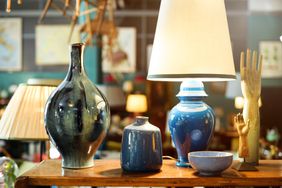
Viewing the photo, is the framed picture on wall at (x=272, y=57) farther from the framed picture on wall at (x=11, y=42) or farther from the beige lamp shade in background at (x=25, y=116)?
the beige lamp shade in background at (x=25, y=116)

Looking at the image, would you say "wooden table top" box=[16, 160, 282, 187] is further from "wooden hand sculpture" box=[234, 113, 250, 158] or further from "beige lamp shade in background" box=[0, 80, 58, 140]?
"beige lamp shade in background" box=[0, 80, 58, 140]

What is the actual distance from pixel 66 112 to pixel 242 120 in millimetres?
622

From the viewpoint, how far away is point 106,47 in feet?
25.1

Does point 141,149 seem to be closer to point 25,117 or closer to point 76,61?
point 76,61

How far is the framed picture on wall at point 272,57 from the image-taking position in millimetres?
7531

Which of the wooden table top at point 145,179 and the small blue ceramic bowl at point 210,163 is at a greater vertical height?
the small blue ceramic bowl at point 210,163

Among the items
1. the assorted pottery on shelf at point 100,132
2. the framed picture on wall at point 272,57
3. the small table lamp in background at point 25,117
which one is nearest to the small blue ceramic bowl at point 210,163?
the assorted pottery on shelf at point 100,132

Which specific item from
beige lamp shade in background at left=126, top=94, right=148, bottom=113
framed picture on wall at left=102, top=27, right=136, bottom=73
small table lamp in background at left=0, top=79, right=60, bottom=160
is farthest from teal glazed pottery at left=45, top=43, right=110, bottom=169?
framed picture on wall at left=102, top=27, right=136, bottom=73

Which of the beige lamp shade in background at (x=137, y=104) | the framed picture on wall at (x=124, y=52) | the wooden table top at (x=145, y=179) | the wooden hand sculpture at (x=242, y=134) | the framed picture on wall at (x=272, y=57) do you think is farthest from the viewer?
the framed picture on wall at (x=124, y=52)

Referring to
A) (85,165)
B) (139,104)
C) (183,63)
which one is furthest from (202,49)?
(139,104)

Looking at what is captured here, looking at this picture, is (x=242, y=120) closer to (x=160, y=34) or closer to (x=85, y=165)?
(x=160, y=34)

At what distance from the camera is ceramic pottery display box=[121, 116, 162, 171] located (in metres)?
1.48

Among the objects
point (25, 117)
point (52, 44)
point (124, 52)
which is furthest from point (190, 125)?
point (52, 44)

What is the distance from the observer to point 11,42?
8039 millimetres
